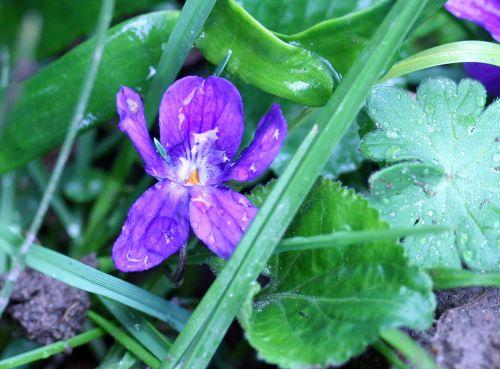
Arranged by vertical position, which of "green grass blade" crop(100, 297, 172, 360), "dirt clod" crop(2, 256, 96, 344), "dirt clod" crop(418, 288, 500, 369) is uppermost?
"dirt clod" crop(418, 288, 500, 369)

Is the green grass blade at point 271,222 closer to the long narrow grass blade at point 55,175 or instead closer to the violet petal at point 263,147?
the violet petal at point 263,147

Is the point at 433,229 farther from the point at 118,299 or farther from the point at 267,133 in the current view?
the point at 118,299

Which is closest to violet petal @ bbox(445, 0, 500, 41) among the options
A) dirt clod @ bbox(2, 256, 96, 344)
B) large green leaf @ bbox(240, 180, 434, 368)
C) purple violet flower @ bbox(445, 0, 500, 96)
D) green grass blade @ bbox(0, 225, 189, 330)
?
purple violet flower @ bbox(445, 0, 500, 96)

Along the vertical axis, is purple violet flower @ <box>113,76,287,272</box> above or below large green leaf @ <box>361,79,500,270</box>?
below

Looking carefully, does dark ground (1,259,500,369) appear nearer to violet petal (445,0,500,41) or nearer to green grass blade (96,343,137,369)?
green grass blade (96,343,137,369)

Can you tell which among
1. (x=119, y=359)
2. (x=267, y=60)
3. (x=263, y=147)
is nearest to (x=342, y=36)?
(x=267, y=60)

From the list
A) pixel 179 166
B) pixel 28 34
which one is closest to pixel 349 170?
pixel 179 166

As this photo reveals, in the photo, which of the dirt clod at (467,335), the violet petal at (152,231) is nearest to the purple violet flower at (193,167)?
the violet petal at (152,231)

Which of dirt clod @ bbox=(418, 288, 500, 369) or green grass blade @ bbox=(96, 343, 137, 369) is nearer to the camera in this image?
dirt clod @ bbox=(418, 288, 500, 369)
